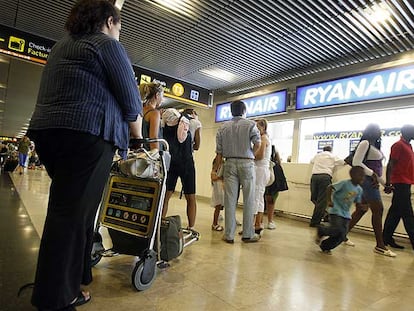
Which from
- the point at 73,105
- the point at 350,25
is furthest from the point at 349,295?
the point at 350,25

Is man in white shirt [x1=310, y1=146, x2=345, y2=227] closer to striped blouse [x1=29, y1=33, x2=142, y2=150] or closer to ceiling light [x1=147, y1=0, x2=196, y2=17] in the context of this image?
ceiling light [x1=147, y1=0, x2=196, y2=17]

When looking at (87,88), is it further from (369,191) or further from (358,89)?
(358,89)

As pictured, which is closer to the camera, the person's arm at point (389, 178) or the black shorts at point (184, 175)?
the black shorts at point (184, 175)

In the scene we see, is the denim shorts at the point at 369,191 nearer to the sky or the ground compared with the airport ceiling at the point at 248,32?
nearer to the ground

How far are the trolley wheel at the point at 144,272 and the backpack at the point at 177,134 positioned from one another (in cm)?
128

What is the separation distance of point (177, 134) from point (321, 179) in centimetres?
264

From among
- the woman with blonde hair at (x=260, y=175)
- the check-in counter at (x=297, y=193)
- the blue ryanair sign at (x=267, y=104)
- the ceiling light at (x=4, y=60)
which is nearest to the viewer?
the woman with blonde hair at (x=260, y=175)

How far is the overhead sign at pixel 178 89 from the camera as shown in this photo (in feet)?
18.8

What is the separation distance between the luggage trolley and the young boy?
5.46ft

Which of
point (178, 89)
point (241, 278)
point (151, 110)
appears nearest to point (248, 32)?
point (178, 89)

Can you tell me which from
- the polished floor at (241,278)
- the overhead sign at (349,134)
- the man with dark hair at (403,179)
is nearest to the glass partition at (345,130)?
the overhead sign at (349,134)

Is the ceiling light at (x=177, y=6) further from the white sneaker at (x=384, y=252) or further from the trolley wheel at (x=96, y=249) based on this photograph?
the white sneaker at (x=384, y=252)

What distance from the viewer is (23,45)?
4598mm

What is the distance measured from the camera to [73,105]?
1179 millimetres
